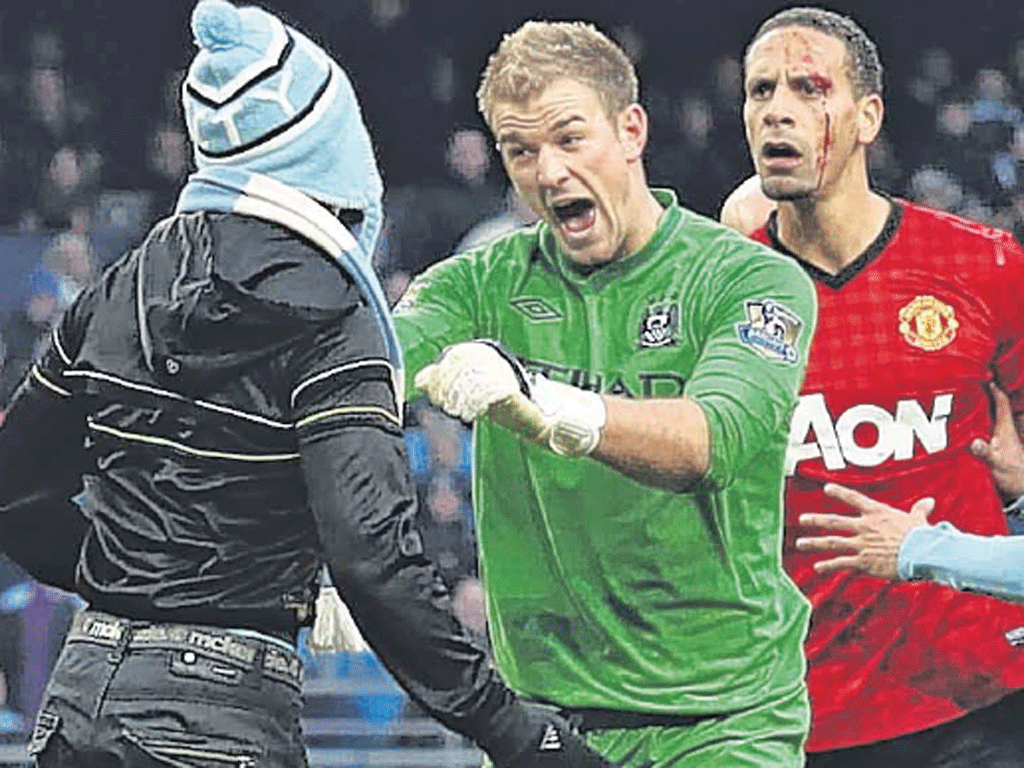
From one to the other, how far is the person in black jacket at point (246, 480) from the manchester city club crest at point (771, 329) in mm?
796

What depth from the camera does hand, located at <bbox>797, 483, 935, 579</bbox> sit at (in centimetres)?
524

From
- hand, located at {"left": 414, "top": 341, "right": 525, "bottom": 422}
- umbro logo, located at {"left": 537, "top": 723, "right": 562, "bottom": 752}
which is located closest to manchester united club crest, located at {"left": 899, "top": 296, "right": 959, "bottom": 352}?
hand, located at {"left": 414, "top": 341, "right": 525, "bottom": 422}

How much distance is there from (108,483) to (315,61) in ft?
2.27

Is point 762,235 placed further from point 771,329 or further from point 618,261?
point 771,329

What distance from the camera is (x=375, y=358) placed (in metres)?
3.95

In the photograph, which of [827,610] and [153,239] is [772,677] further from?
[153,239]

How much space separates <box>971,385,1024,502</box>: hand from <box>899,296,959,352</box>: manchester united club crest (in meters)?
0.14

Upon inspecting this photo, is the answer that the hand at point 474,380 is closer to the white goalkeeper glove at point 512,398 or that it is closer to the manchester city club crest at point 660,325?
the white goalkeeper glove at point 512,398

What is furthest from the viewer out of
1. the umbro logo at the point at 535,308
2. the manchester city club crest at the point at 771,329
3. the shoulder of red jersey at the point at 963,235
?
the shoulder of red jersey at the point at 963,235

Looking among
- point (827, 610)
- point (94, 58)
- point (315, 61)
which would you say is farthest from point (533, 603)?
point (94, 58)

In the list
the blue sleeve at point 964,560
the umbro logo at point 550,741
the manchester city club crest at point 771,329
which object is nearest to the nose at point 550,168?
the manchester city club crest at point 771,329

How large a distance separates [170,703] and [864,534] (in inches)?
69.9

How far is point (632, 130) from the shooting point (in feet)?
16.0

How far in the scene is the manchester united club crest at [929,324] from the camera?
539cm
